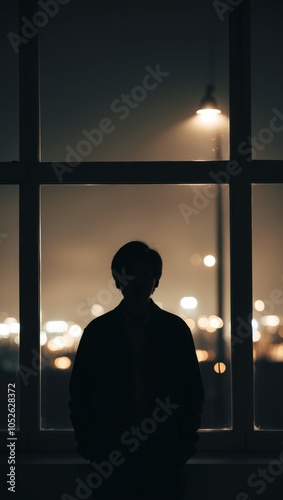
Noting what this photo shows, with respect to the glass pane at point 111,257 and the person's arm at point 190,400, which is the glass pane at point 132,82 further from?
the person's arm at point 190,400

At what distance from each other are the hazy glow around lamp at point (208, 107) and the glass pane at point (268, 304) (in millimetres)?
449

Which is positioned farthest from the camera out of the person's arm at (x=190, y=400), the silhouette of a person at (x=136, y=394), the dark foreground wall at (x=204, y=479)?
the dark foreground wall at (x=204, y=479)

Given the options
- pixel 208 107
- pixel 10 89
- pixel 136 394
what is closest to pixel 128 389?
pixel 136 394

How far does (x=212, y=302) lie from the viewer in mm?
3744

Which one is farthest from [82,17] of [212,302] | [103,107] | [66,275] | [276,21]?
[212,302]

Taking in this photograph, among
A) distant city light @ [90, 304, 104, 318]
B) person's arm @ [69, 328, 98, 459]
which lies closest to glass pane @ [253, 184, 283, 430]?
distant city light @ [90, 304, 104, 318]

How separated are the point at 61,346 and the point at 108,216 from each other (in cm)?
73

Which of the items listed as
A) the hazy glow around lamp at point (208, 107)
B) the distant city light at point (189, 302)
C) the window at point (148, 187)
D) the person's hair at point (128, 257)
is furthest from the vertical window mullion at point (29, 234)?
the person's hair at point (128, 257)

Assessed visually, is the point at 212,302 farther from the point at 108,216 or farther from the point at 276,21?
the point at 276,21

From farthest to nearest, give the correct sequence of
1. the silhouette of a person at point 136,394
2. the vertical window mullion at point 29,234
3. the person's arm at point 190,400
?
the vertical window mullion at point 29,234, the person's arm at point 190,400, the silhouette of a person at point 136,394

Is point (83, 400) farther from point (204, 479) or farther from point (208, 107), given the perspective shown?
point (208, 107)

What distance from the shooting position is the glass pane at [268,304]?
3.74 metres

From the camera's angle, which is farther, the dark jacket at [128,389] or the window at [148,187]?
the window at [148,187]

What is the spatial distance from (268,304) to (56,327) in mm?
1132
